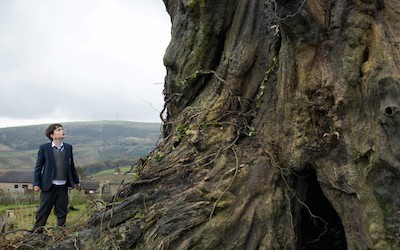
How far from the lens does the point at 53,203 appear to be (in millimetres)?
9711

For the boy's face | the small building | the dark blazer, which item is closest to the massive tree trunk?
the boy's face

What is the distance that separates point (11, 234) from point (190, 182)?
3937 mm

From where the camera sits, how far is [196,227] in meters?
6.96

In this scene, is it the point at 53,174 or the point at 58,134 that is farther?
the point at 53,174

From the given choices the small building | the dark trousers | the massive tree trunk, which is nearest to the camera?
the massive tree trunk

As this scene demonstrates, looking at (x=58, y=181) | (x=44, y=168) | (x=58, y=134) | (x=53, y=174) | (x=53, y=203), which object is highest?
(x=58, y=134)

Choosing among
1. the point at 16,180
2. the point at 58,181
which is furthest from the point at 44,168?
the point at 16,180

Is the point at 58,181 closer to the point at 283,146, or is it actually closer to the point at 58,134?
the point at 58,134

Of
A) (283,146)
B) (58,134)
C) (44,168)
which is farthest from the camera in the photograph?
(44,168)

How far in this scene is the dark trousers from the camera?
9.48m

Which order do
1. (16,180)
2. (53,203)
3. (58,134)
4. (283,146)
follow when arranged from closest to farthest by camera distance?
(283,146) < (58,134) < (53,203) < (16,180)

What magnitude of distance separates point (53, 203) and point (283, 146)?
5293 millimetres

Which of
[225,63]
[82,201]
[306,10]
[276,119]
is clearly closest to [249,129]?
[276,119]

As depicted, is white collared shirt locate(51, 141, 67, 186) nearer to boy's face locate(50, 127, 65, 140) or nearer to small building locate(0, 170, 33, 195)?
boy's face locate(50, 127, 65, 140)
